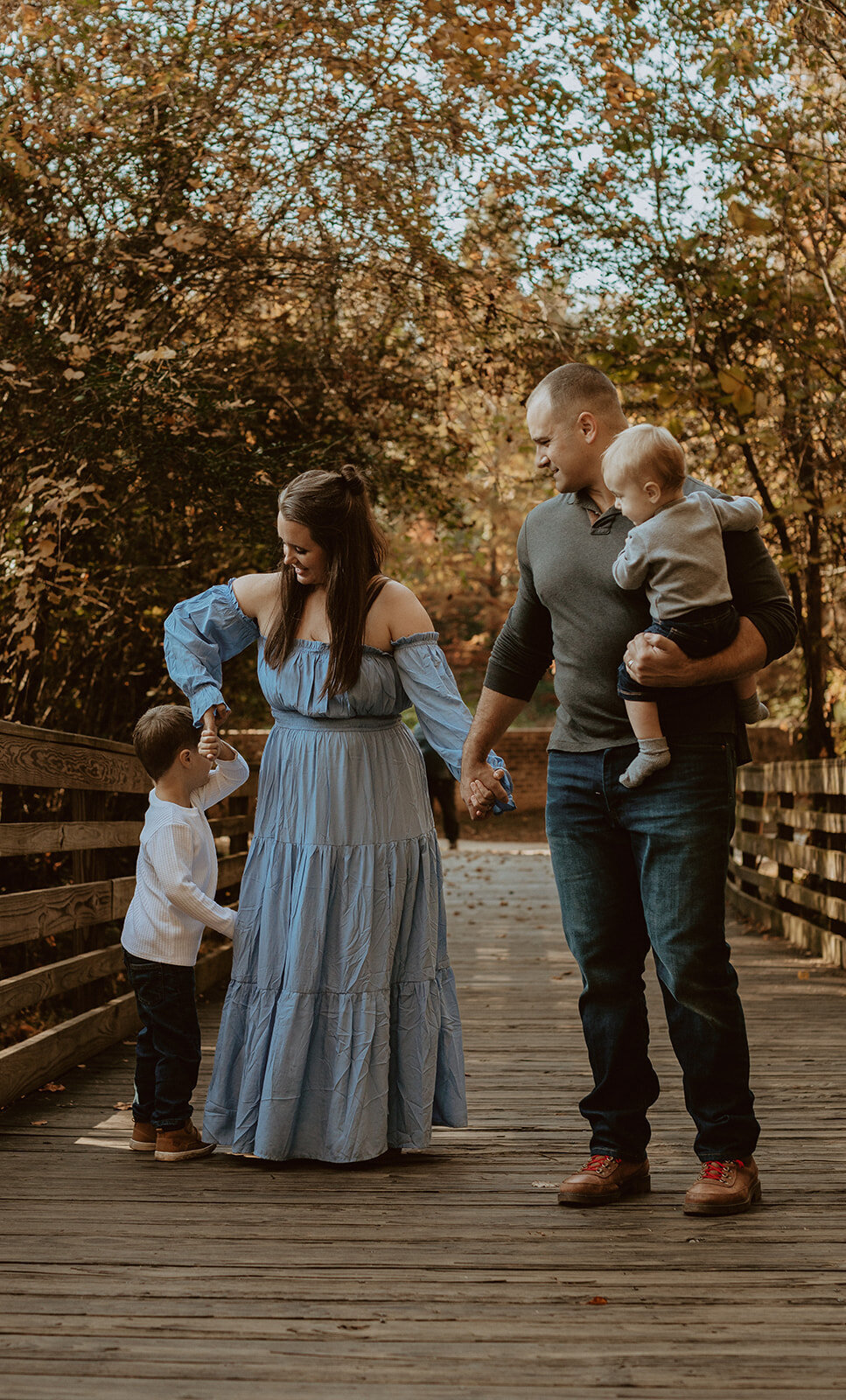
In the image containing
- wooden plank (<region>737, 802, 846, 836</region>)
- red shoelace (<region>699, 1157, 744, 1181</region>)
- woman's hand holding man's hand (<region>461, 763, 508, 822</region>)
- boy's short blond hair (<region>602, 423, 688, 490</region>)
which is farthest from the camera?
wooden plank (<region>737, 802, 846, 836</region>)

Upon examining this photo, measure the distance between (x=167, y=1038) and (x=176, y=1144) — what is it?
0.93 ft

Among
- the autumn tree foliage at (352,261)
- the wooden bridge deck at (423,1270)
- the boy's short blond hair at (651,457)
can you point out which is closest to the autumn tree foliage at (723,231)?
the autumn tree foliage at (352,261)

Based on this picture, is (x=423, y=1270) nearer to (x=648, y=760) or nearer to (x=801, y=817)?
(x=648, y=760)

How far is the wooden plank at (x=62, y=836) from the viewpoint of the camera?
13.9ft

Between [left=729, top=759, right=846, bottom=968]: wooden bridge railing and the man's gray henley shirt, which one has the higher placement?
the man's gray henley shirt

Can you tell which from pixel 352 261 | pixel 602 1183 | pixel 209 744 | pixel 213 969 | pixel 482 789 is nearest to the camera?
pixel 602 1183

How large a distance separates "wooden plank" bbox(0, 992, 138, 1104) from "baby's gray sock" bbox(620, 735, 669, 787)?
227 centimetres

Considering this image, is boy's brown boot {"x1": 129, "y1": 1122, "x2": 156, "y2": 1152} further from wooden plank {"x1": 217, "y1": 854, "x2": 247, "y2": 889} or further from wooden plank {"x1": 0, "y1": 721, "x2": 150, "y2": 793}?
wooden plank {"x1": 217, "y1": 854, "x2": 247, "y2": 889}

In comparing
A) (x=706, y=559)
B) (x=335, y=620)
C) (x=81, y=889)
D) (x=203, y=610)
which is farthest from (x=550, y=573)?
(x=81, y=889)

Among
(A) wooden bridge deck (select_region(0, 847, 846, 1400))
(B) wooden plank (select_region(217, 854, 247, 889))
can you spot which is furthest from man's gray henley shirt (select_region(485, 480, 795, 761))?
(B) wooden plank (select_region(217, 854, 247, 889))

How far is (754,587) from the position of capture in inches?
122

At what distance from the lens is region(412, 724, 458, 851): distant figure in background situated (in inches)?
492

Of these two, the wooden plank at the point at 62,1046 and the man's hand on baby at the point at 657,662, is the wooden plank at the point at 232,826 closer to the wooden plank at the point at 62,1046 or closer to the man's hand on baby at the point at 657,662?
the wooden plank at the point at 62,1046

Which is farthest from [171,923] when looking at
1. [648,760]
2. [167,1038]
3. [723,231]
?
[723,231]
